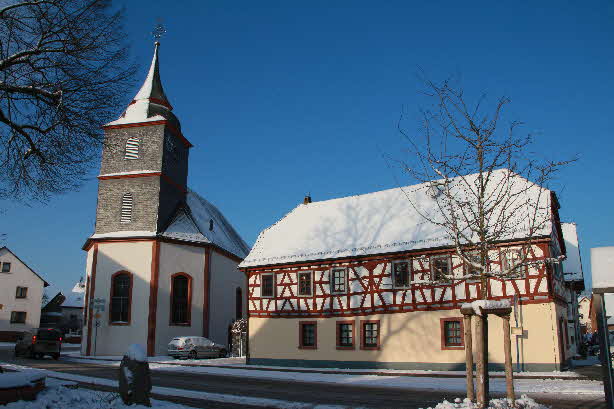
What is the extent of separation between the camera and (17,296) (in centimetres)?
5631

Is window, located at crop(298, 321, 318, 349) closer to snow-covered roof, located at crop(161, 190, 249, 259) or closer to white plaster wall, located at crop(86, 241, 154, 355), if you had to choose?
white plaster wall, located at crop(86, 241, 154, 355)

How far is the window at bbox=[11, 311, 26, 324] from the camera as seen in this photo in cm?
5550

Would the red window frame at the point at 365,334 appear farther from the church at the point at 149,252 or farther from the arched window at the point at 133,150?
the arched window at the point at 133,150

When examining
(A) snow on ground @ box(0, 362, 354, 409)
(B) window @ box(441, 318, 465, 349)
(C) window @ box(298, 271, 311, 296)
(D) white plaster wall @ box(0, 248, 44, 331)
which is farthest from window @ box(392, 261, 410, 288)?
(D) white plaster wall @ box(0, 248, 44, 331)

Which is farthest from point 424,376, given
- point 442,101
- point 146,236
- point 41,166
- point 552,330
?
point 146,236

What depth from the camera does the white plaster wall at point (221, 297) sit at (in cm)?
3447

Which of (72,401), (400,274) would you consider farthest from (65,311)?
(72,401)

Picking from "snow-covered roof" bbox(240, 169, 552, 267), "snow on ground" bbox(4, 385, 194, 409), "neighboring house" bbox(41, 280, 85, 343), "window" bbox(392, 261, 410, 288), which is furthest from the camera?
"neighboring house" bbox(41, 280, 85, 343)

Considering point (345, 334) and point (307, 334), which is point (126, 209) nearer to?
point (307, 334)

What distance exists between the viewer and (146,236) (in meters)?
31.7

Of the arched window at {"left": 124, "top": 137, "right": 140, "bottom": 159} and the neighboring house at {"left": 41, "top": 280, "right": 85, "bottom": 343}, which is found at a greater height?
the arched window at {"left": 124, "top": 137, "right": 140, "bottom": 159}

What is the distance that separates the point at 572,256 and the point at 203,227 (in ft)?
81.2

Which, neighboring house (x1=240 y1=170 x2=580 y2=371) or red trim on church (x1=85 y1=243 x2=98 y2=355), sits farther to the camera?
red trim on church (x1=85 y1=243 x2=98 y2=355)

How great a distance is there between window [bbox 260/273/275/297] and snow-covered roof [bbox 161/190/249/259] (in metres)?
7.09
